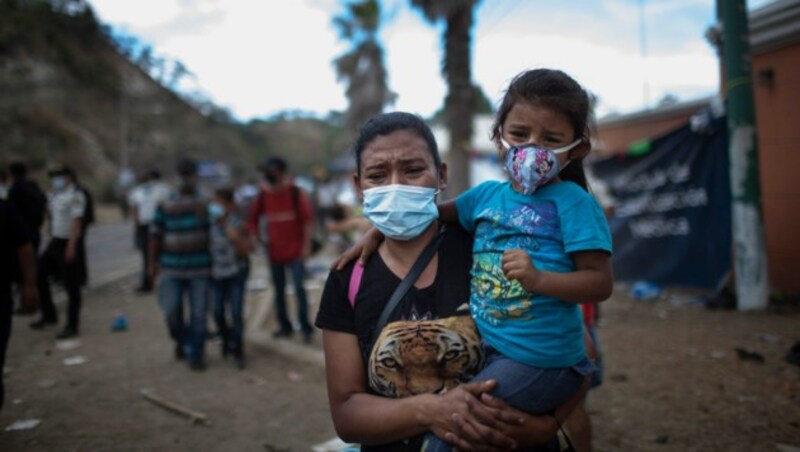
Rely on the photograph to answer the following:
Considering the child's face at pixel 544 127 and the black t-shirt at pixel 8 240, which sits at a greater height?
the child's face at pixel 544 127

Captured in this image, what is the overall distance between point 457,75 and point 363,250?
788 centimetres

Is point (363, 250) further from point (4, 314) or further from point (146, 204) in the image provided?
point (146, 204)

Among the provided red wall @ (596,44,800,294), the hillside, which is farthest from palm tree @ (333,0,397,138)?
red wall @ (596,44,800,294)

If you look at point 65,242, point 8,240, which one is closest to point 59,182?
point 65,242

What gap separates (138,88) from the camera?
62625 mm

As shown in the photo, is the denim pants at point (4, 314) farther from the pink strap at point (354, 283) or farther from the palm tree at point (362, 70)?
the palm tree at point (362, 70)

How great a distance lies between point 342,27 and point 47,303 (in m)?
22.3

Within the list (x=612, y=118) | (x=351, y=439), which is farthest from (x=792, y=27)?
(x=351, y=439)

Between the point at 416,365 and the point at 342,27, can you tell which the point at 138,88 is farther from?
the point at 416,365

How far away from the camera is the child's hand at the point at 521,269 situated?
1551 mm

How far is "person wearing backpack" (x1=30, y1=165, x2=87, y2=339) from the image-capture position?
6578mm

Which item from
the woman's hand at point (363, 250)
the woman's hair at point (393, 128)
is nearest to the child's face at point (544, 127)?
the woman's hair at point (393, 128)

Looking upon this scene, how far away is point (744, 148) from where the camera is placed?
246 inches

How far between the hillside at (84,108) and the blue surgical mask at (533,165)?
28405 millimetres
